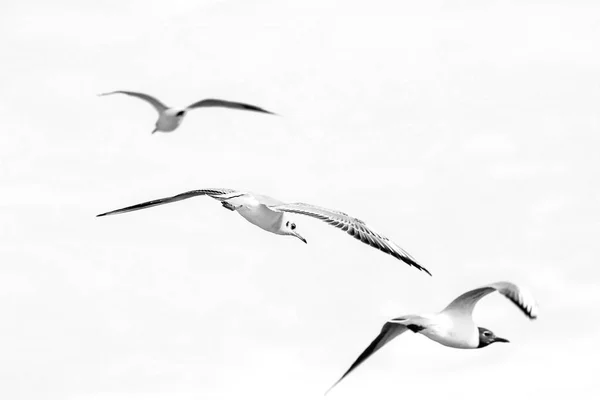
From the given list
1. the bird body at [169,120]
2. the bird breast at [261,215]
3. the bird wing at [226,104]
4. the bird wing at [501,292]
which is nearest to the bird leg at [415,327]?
the bird wing at [501,292]

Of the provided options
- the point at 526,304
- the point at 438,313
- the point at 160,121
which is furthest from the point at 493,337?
the point at 160,121

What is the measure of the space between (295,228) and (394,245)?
223 cm

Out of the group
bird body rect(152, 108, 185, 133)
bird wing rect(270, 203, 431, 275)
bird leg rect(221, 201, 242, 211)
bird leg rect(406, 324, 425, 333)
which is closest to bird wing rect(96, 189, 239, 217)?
bird leg rect(221, 201, 242, 211)

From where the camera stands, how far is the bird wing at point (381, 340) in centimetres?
1365

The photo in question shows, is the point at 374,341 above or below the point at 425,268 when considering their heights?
below

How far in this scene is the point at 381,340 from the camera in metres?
13.9

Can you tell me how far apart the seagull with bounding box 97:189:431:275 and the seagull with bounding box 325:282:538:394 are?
880 millimetres

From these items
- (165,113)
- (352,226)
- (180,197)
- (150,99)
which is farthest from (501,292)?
(150,99)

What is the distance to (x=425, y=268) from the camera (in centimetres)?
1437

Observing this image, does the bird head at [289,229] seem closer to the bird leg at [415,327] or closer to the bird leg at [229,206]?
the bird leg at [229,206]

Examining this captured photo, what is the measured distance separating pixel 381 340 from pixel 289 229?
347cm

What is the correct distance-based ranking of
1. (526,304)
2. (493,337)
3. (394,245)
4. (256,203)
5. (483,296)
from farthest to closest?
(256,203) < (394,245) < (493,337) < (483,296) < (526,304)

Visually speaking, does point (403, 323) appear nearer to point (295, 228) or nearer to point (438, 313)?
point (438, 313)

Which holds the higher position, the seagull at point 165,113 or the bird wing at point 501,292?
the seagull at point 165,113
